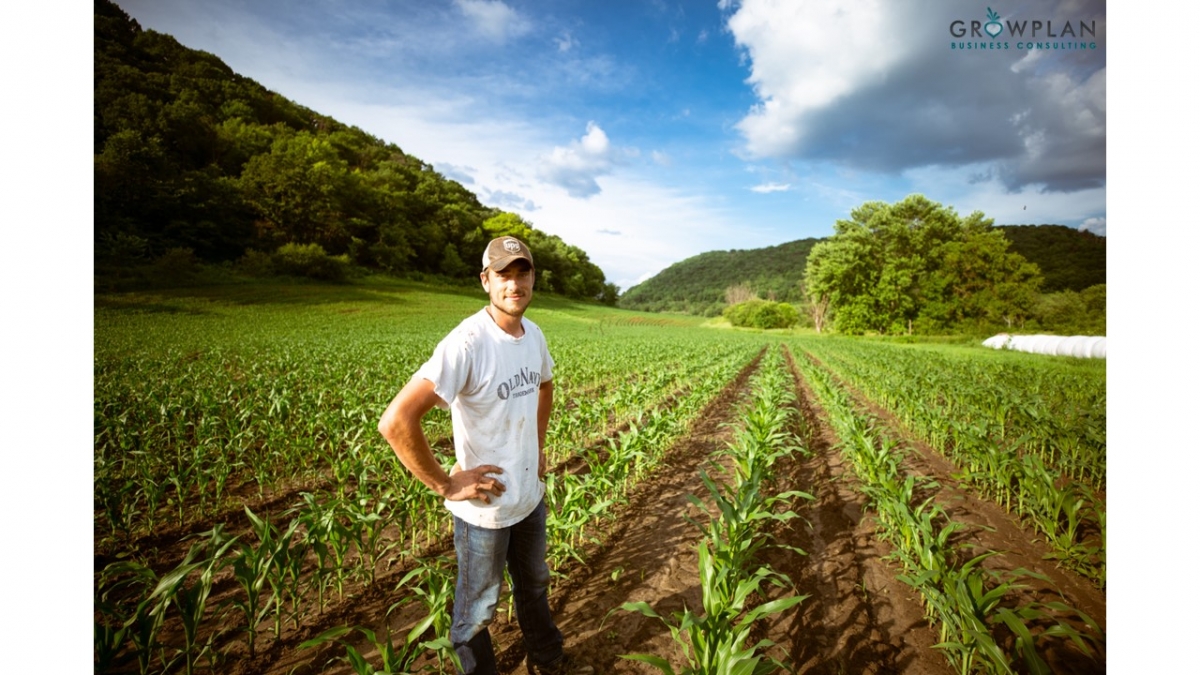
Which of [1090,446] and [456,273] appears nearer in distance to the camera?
[1090,446]

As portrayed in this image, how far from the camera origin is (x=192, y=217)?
27688 millimetres

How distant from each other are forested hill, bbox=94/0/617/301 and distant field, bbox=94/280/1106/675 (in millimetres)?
11878

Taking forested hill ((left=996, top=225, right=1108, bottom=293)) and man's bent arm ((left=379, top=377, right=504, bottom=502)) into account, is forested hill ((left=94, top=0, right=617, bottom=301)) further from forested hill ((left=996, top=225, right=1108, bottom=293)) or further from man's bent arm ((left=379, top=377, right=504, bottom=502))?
forested hill ((left=996, top=225, right=1108, bottom=293))

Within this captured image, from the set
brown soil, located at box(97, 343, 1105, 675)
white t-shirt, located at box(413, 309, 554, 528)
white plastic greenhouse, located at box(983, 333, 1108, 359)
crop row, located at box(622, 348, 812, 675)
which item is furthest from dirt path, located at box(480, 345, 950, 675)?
white plastic greenhouse, located at box(983, 333, 1108, 359)

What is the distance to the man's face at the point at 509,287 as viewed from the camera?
5.76 feet

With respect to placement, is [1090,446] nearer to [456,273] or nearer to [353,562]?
[353,562]

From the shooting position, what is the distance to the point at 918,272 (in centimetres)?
3653

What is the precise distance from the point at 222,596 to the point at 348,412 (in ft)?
9.33

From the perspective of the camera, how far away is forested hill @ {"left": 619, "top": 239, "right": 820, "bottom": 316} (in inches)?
3568

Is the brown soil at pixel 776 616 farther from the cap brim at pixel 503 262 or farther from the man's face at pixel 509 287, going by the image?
the cap brim at pixel 503 262

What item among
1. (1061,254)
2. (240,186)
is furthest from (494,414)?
(240,186)
